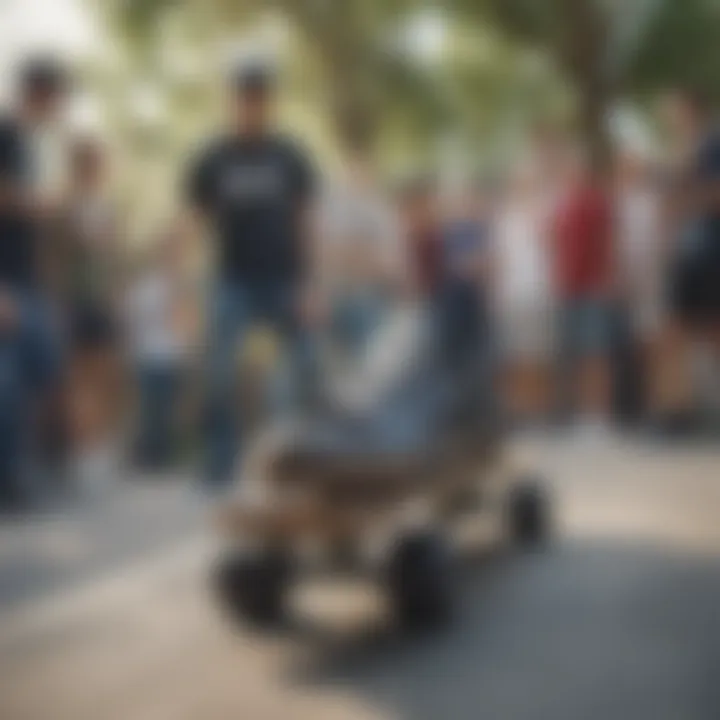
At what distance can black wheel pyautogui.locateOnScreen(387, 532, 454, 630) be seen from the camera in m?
0.84

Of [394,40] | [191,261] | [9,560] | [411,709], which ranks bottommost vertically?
[411,709]

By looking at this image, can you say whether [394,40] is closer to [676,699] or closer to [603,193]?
[603,193]

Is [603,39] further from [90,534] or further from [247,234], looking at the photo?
[90,534]

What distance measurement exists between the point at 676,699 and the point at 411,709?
0.19m

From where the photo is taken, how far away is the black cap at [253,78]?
819mm

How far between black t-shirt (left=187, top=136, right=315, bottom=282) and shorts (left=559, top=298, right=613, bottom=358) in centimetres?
19

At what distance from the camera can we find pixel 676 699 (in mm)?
854

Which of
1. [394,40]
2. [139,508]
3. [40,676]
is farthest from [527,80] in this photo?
[40,676]

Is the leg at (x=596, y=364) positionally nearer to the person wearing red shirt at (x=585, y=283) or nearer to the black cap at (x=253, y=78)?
the person wearing red shirt at (x=585, y=283)

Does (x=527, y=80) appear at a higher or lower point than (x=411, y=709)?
higher

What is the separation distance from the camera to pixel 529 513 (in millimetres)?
881

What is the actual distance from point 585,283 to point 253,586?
0.31m

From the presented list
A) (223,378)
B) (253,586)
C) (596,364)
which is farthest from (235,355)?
(596,364)

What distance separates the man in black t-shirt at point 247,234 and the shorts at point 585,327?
0.18 m
